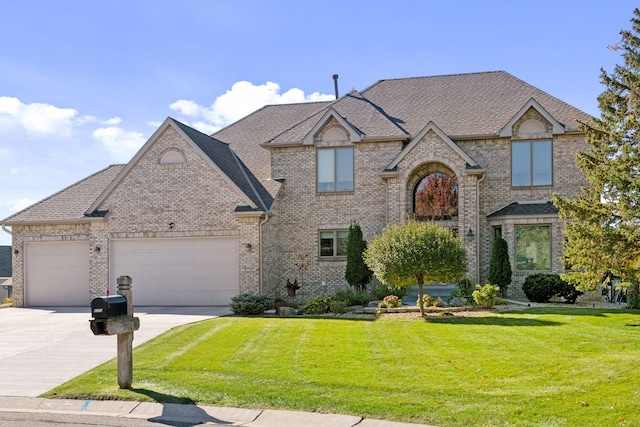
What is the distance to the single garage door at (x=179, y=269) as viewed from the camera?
76.1 ft

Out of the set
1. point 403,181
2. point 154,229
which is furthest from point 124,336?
point 403,181

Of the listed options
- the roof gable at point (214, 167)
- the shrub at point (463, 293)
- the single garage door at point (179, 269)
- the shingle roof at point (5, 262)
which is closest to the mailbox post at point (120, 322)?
the roof gable at point (214, 167)

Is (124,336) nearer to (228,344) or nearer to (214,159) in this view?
(228,344)

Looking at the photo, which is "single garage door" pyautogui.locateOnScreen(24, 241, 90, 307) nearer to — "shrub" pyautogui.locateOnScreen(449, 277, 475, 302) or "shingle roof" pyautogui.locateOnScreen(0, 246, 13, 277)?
"shrub" pyautogui.locateOnScreen(449, 277, 475, 302)

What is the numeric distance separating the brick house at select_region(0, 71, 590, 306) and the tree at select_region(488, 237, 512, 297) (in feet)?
2.87

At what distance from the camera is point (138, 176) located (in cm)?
2384

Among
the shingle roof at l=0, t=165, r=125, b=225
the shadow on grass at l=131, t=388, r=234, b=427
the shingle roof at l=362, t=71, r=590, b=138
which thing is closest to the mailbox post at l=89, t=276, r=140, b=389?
the shadow on grass at l=131, t=388, r=234, b=427

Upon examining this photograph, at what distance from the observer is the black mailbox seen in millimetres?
9602

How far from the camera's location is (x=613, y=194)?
15.8m

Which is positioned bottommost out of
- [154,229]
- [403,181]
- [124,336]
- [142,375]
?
[142,375]

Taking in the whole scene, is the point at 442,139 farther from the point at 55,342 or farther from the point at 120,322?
the point at 120,322

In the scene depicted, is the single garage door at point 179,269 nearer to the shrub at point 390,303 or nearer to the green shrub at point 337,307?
the green shrub at point 337,307

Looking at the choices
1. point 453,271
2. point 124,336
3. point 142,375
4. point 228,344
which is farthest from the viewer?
point 453,271

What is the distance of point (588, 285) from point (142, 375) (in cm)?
1126
